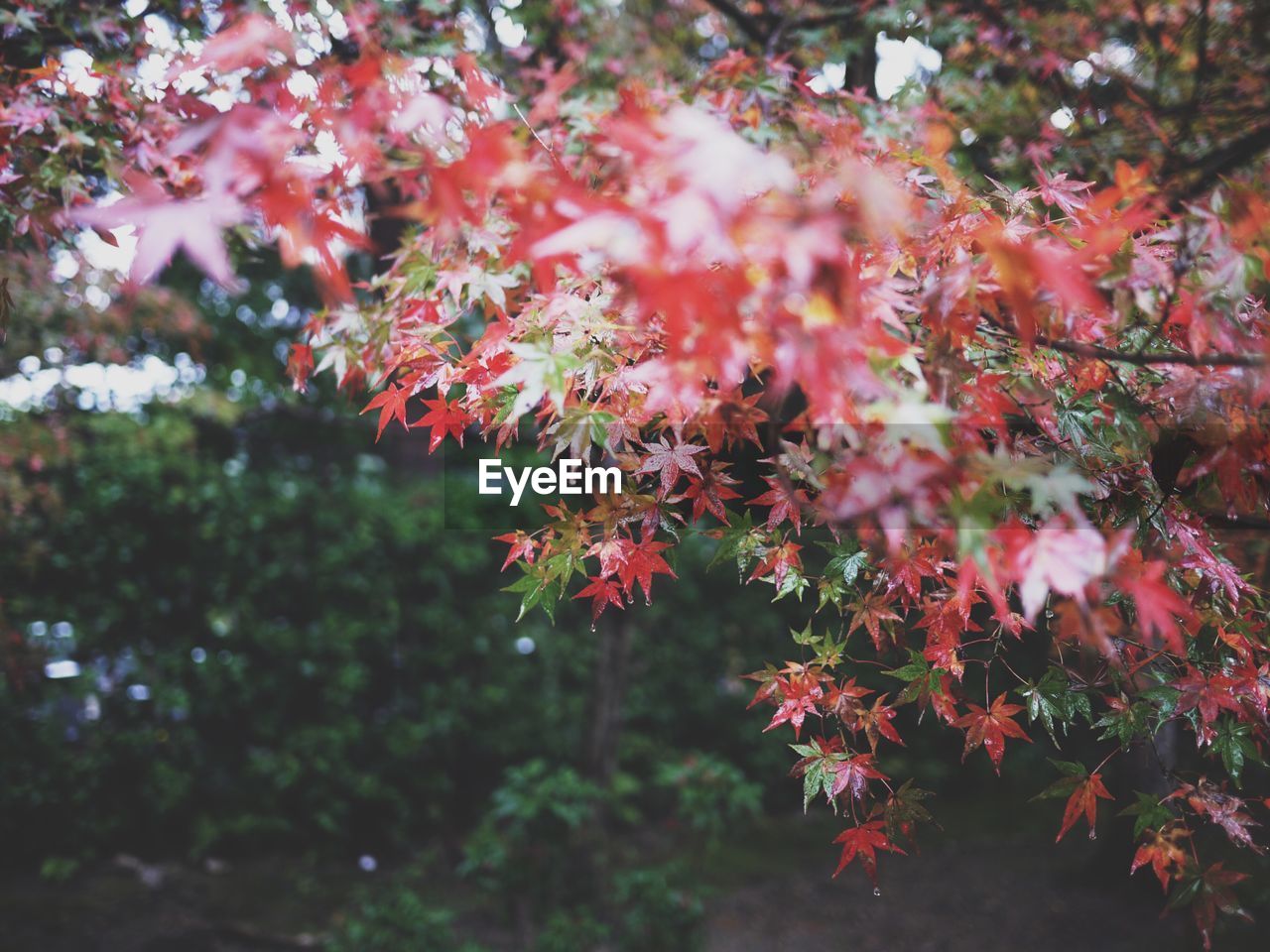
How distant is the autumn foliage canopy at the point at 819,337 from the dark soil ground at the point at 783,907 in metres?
2.80

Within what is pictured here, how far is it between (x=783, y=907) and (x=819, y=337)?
4.48 meters

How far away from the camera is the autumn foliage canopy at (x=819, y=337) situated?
0.89 m

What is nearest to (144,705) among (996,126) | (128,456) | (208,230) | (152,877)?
(152,877)

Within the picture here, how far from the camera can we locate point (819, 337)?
32.6 inches

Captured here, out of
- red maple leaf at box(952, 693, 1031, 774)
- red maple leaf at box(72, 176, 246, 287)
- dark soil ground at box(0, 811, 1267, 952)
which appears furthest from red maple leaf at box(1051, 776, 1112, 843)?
dark soil ground at box(0, 811, 1267, 952)

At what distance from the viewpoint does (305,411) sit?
8555 millimetres

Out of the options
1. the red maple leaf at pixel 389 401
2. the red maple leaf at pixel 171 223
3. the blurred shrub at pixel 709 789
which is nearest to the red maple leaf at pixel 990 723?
the red maple leaf at pixel 389 401

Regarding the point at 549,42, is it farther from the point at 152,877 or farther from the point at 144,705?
the point at 152,877

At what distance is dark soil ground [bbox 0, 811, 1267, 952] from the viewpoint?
385cm

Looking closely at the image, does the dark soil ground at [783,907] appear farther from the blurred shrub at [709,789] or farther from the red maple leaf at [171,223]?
the red maple leaf at [171,223]

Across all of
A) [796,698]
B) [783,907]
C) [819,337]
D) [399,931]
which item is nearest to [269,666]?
[399,931]

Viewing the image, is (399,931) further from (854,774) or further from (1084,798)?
(1084,798)

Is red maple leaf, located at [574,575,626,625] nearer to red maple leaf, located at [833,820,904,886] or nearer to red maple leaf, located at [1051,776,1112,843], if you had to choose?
red maple leaf, located at [833,820,904,886]

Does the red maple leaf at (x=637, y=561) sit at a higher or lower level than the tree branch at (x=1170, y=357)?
lower
